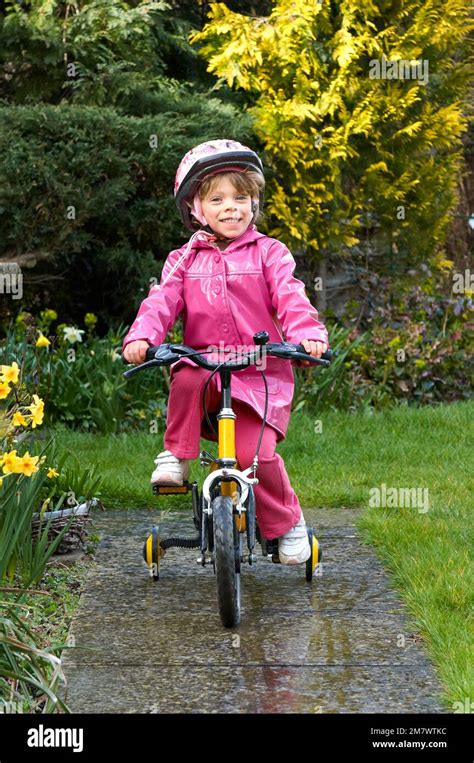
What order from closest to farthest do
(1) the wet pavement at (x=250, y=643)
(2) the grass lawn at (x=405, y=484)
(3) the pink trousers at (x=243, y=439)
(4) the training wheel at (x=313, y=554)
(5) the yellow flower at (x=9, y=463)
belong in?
(1) the wet pavement at (x=250, y=643) < (5) the yellow flower at (x=9, y=463) < (2) the grass lawn at (x=405, y=484) < (3) the pink trousers at (x=243, y=439) < (4) the training wheel at (x=313, y=554)

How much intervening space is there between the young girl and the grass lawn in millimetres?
552

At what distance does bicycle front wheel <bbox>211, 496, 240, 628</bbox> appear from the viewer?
3451 millimetres

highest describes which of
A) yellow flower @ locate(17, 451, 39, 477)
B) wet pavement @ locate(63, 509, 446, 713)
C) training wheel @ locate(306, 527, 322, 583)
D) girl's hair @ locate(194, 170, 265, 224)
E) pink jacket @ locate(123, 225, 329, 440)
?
girl's hair @ locate(194, 170, 265, 224)

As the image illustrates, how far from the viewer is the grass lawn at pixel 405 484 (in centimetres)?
358

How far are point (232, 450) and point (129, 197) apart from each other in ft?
14.0

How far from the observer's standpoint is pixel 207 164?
3.98 meters

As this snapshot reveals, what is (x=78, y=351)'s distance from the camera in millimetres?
7520

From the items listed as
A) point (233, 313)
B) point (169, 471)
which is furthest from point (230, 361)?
point (169, 471)

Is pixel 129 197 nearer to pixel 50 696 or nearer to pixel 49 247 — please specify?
pixel 49 247

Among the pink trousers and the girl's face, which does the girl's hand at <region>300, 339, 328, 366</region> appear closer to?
the pink trousers

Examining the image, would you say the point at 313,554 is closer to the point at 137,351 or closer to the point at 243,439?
the point at 243,439

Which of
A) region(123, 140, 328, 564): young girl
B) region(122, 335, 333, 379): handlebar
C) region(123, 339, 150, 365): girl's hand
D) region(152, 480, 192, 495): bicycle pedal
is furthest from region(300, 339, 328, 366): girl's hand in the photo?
region(152, 480, 192, 495): bicycle pedal

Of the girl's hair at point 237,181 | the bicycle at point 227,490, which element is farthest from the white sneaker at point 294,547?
the girl's hair at point 237,181

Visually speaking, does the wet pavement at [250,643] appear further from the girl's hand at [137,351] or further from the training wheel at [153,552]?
the girl's hand at [137,351]
